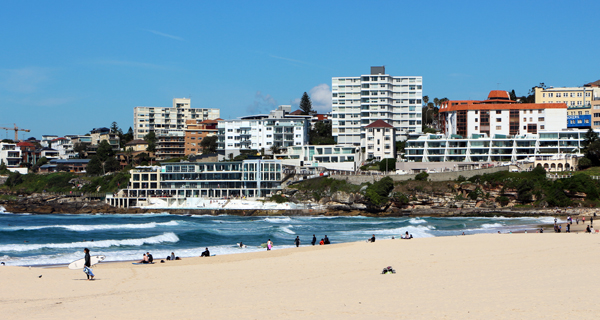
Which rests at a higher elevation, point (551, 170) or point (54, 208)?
point (551, 170)

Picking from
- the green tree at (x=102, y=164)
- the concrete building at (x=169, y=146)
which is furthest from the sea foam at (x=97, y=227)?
the concrete building at (x=169, y=146)

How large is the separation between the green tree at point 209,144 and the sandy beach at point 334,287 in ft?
280

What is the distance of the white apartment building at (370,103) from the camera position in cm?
11150

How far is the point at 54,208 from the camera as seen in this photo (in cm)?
8325

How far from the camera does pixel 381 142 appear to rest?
9669 centimetres

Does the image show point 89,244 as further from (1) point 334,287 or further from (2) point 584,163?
(2) point 584,163

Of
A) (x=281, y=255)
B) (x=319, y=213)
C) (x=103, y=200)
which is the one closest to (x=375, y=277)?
(x=281, y=255)

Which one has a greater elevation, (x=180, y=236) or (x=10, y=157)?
(x=10, y=157)

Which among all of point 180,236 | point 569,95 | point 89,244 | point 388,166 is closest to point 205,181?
point 388,166

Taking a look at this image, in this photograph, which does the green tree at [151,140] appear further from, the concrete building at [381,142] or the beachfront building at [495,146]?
the beachfront building at [495,146]

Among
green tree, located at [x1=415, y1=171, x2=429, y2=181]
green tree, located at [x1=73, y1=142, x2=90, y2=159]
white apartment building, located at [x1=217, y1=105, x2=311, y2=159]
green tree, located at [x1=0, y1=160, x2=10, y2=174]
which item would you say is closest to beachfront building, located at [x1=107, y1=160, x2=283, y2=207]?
green tree, located at [x1=415, y1=171, x2=429, y2=181]

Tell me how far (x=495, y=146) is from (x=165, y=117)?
88.0 m

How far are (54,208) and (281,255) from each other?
63.6 metres

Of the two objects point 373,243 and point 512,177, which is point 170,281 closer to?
point 373,243
